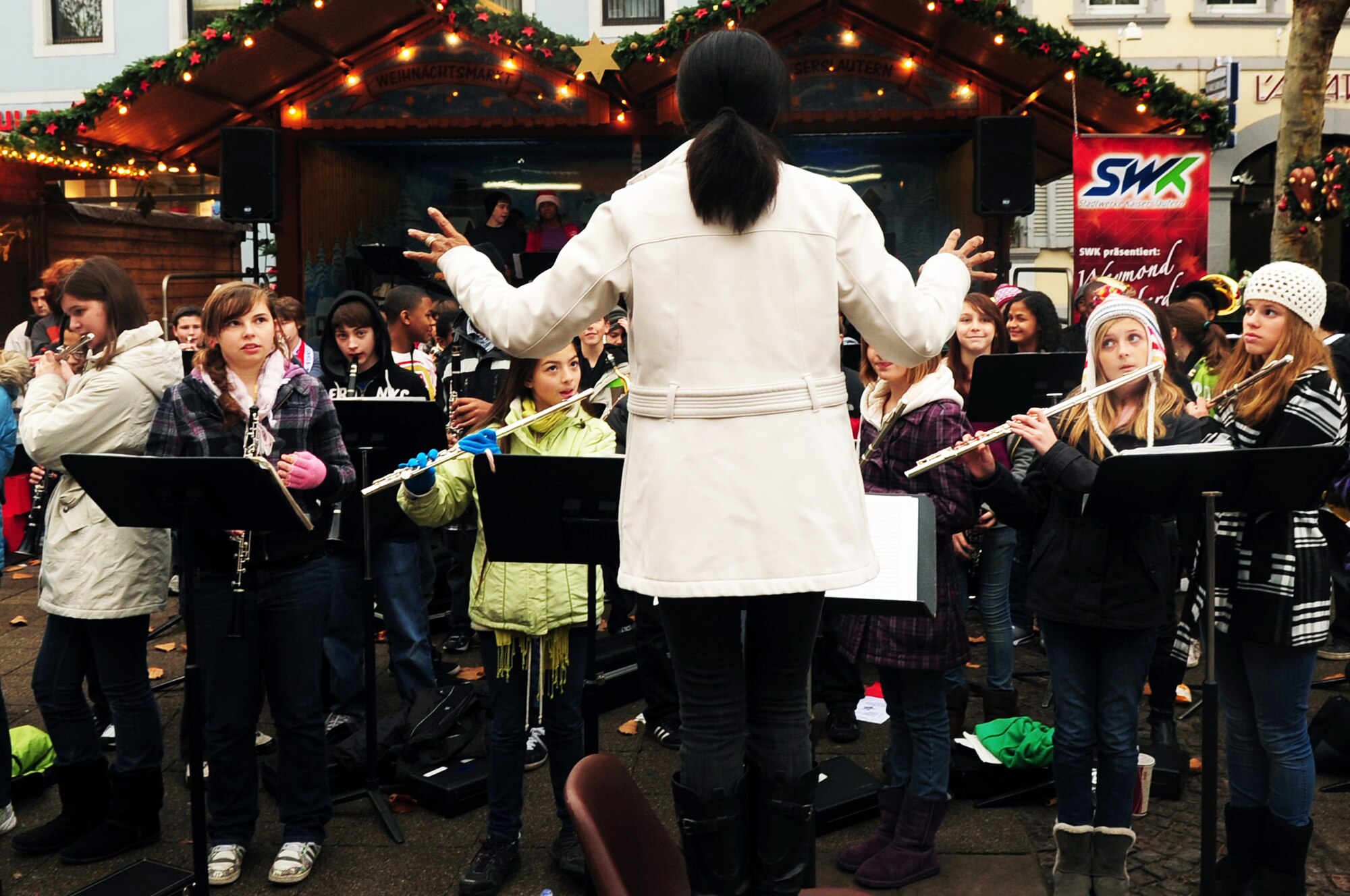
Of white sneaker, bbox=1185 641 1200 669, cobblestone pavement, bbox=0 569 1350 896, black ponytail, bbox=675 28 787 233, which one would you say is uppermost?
black ponytail, bbox=675 28 787 233

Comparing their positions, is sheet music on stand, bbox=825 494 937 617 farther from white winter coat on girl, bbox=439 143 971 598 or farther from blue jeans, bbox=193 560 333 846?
blue jeans, bbox=193 560 333 846

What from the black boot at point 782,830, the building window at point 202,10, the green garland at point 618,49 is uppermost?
the building window at point 202,10

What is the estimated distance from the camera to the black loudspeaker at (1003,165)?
10930mm

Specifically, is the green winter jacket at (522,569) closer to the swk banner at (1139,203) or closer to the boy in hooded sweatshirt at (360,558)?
the boy in hooded sweatshirt at (360,558)

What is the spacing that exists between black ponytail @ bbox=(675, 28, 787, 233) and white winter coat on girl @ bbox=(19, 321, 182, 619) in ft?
8.28

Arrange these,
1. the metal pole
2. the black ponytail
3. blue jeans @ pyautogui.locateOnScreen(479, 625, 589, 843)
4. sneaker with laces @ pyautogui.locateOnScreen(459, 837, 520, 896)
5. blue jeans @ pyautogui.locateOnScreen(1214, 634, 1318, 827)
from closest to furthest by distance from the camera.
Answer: the black ponytail
the metal pole
blue jeans @ pyautogui.locateOnScreen(1214, 634, 1318, 827)
sneaker with laces @ pyautogui.locateOnScreen(459, 837, 520, 896)
blue jeans @ pyautogui.locateOnScreen(479, 625, 589, 843)

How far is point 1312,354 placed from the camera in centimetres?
380

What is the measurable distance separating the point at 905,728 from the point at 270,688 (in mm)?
2117

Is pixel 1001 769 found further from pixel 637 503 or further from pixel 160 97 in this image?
pixel 160 97

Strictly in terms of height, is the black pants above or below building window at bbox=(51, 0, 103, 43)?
below

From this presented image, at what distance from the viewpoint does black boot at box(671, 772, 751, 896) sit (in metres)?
2.54

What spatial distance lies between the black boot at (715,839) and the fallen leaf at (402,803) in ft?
7.66

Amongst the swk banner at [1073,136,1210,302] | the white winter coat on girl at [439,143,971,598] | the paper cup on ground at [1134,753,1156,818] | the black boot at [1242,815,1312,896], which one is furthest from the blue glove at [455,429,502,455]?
the swk banner at [1073,136,1210,302]

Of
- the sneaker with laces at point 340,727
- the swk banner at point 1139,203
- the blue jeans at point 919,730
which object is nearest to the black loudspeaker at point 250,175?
the swk banner at point 1139,203
